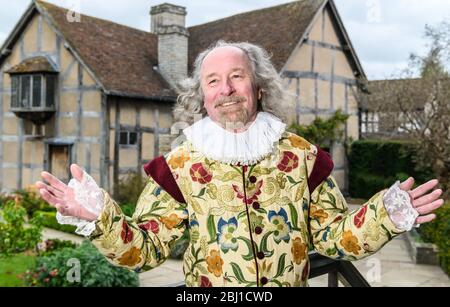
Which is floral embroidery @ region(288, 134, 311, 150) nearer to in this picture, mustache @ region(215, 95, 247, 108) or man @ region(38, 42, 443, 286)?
man @ region(38, 42, 443, 286)

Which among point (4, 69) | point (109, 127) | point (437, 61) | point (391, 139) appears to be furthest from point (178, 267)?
point (391, 139)

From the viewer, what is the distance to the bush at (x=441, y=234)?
6062 mm

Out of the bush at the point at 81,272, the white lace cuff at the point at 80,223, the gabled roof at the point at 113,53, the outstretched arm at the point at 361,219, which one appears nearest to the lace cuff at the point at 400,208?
the outstretched arm at the point at 361,219

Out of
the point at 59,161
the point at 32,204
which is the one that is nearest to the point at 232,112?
the point at 32,204

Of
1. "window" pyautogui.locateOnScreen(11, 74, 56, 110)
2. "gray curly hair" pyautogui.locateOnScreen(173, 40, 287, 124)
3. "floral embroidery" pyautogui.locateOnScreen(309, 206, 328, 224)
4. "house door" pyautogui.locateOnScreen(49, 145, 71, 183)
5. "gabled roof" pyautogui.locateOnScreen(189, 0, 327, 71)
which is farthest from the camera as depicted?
"gabled roof" pyautogui.locateOnScreen(189, 0, 327, 71)

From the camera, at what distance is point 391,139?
1323 centimetres

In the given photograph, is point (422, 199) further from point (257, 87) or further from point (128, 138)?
point (128, 138)

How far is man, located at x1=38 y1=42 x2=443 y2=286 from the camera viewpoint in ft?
4.60

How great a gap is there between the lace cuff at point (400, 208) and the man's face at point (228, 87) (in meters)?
0.50

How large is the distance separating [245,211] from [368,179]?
11761 millimetres

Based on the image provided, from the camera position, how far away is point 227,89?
1.53m

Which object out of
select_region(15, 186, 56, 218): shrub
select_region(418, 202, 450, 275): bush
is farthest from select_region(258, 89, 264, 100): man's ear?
select_region(15, 186, 56, 218): shrub

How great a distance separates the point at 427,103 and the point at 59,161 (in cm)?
759
